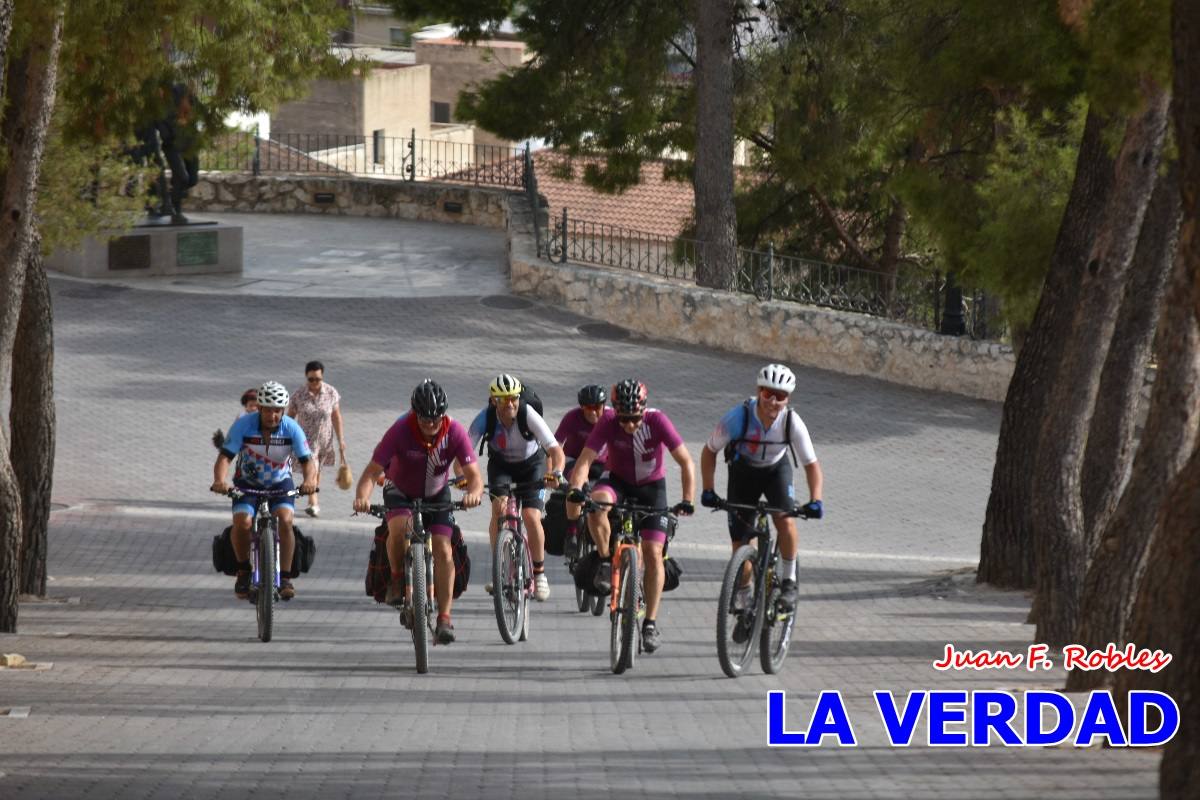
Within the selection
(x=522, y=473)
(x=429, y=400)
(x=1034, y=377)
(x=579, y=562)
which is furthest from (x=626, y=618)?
(x=1034, y=377)

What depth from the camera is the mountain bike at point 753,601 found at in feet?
33.6

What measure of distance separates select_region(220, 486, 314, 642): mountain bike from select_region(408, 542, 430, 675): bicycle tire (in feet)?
4.52

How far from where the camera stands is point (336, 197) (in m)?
34.6

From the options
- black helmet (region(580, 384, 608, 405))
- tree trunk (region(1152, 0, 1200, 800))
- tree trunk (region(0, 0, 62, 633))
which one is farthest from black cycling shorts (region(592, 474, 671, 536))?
tree trunk (region(1152, 0, 1200, 800))

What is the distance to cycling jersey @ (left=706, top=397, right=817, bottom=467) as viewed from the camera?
10664 mm

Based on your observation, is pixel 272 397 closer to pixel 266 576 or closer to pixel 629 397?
pixel 266 576

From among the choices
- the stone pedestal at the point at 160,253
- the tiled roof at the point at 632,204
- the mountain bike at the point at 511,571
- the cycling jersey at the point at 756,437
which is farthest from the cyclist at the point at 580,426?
the tiled roof at the point at 632,204

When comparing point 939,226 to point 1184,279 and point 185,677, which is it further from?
point 1184,279

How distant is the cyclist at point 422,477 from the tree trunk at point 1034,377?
4728mm

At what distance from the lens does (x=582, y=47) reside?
88.4 ft

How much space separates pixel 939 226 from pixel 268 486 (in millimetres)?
7771

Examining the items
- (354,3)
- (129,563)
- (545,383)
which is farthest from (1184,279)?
(545,383)

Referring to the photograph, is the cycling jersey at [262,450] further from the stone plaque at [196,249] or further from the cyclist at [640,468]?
the stone plaque at [196,249]

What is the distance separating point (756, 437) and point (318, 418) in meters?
5.92
